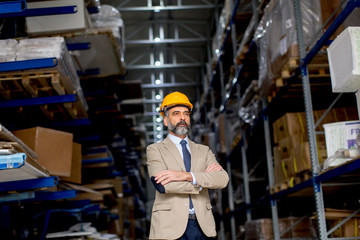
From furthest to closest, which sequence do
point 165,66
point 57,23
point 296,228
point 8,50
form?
point 165,66
point 296,228
point 57,23
point 8,50

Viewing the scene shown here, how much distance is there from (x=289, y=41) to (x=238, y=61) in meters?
3.00

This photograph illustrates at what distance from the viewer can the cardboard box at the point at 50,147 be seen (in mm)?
5113

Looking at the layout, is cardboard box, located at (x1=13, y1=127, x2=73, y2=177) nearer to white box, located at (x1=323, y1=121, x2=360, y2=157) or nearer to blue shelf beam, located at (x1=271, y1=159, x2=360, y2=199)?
blue shelf beam, located at (x1=271, y1=159, x2=360, y2=199)

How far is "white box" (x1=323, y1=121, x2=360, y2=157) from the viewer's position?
448 cm

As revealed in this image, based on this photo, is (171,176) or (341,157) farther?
(341,157)

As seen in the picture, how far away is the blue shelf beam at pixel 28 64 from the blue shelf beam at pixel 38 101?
634mm

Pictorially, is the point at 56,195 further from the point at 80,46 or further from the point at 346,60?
the point at 346,60

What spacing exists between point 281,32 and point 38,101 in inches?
127

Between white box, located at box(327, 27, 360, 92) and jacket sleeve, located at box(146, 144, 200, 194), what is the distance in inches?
64.8

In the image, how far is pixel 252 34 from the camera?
7629 mm

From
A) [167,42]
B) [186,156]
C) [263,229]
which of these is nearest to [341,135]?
[186,156]

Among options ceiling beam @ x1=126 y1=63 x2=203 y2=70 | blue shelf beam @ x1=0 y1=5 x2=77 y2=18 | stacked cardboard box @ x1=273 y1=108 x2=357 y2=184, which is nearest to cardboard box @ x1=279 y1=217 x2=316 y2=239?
stacked cardboard box @ x1=273 y1=108 x2=357 y2=184

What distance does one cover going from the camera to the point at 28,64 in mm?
4965

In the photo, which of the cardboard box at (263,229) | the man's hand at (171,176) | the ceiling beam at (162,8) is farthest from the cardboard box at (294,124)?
the ceiling beam at (162,8)
